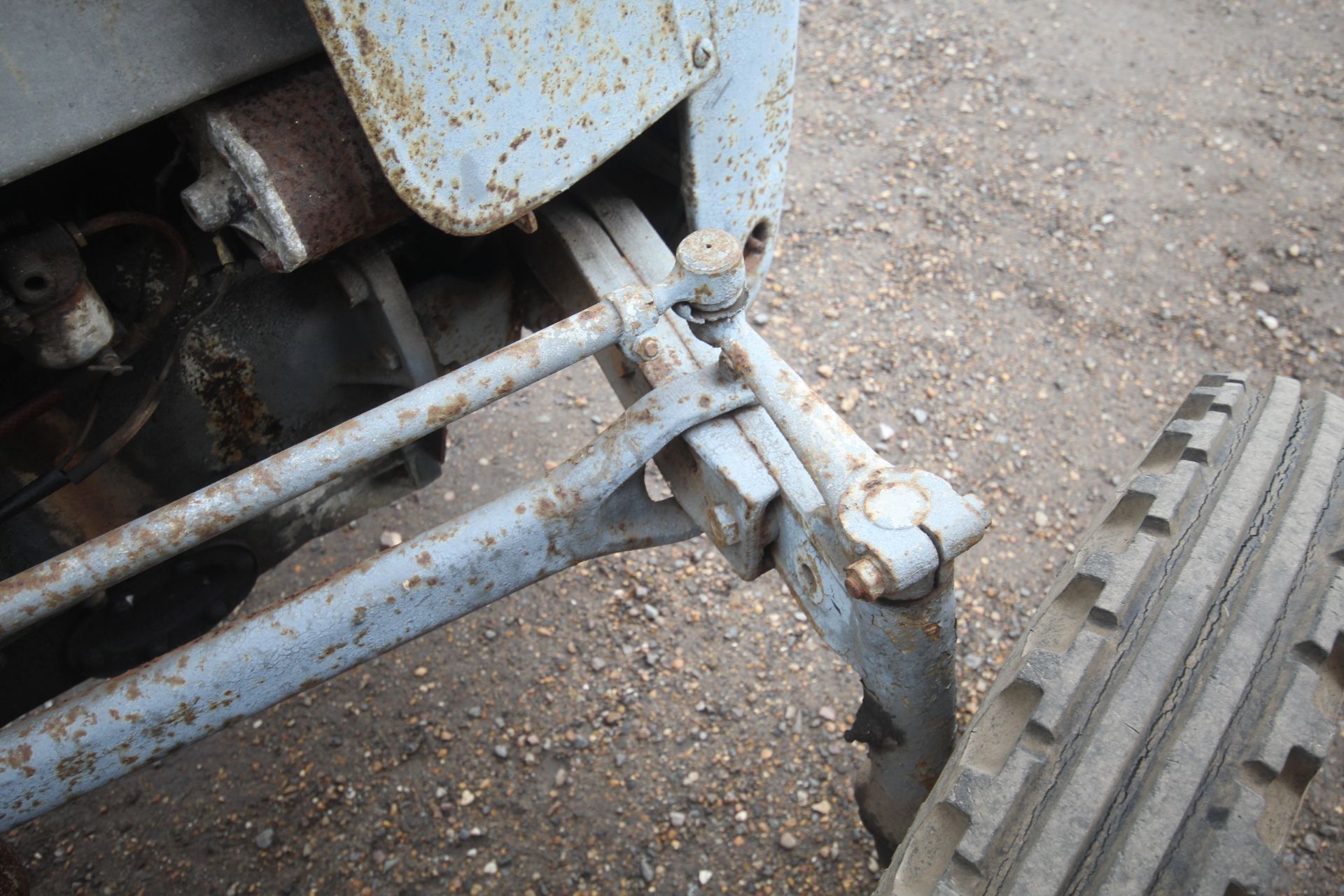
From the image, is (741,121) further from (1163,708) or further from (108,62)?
(1163,708)

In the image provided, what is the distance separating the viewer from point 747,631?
87.5 inches

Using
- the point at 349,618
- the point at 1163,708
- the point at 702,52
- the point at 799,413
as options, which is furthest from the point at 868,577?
the point at 702,52

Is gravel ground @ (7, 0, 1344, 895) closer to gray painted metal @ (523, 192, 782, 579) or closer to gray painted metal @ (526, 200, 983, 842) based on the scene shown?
gray painted metal @ (526, 200, 983, 842)

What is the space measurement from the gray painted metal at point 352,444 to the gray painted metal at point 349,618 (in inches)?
5.9

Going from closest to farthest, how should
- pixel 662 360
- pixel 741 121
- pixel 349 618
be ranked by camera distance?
pixel 349 618, pixel 662 360, pixel 741 121

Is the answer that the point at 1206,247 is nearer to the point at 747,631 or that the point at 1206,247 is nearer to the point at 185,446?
the point at 747,631

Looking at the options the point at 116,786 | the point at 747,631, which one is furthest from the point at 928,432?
the point at 116,786

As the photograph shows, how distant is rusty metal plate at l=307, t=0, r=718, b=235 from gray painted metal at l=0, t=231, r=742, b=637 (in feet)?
0.59

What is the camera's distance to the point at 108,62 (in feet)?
2.99

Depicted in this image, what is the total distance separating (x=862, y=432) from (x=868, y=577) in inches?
66.5

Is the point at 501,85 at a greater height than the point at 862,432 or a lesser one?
greater

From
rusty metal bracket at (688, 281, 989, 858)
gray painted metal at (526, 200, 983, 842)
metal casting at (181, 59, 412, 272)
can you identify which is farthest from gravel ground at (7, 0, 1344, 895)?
metal casting at (181, 59, 412, 272)

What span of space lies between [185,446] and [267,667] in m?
0.42

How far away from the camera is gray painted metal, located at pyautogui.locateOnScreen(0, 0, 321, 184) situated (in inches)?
34.0
